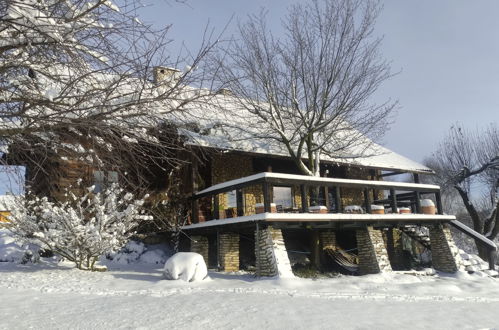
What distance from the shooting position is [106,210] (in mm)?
11758

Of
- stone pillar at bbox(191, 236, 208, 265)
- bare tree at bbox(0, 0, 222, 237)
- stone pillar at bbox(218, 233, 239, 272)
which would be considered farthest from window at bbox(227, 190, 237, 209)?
bare tree at bbox(0, 0, 222, 237)

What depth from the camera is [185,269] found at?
9.69 m

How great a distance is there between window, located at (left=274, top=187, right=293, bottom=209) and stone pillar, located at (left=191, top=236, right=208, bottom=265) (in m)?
4.57

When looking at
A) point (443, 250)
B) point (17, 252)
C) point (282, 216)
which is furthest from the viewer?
point (443, 250)

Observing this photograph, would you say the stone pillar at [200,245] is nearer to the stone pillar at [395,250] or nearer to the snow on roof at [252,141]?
the snow on roof at [252,141]

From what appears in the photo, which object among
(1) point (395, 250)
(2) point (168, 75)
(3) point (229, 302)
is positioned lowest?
(3) point (229, 302)

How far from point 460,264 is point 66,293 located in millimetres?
11980

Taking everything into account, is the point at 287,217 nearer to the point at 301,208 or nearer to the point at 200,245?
the point at 301,208

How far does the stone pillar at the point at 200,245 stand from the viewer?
44.4 feet

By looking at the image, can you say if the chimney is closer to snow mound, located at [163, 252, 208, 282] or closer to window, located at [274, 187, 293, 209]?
snow mound, located at [163, 252, 208, 282]

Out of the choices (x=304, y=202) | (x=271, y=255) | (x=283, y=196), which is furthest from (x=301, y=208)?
(x=271, y=255)

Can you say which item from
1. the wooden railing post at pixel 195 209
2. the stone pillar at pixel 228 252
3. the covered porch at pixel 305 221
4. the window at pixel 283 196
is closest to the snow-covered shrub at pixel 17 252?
the covered porch at pixel 305 221

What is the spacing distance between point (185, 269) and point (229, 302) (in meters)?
2.59

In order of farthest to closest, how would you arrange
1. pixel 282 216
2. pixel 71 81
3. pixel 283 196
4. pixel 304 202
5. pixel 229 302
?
pixel 283 196 → pixel 304 202 → pixel 282 216 → pixel 229 302 → pixel 71 81
